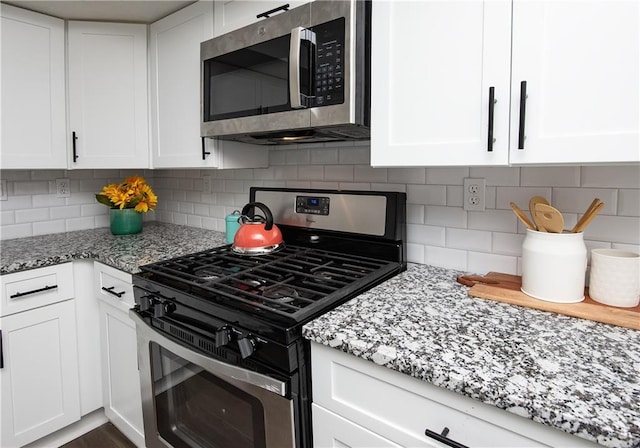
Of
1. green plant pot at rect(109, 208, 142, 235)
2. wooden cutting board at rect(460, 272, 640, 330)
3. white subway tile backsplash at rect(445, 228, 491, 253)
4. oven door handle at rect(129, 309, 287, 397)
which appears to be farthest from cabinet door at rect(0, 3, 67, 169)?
wooden cutting board at rect(460, 272, 640, 330)

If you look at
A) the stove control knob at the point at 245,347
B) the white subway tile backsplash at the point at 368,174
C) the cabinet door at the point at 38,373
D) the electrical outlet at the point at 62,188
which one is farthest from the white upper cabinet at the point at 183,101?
the stove control knob at the point at 245,347

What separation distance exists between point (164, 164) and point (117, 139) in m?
0.31

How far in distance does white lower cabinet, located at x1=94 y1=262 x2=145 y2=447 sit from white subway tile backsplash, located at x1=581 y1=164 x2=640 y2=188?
169 centimetres

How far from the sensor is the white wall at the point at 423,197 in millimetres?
1145

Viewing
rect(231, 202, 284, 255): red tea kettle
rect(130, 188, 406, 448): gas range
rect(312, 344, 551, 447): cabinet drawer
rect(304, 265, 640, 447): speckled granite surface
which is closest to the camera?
rect(304, 265, 640, 447): speckled granite surface

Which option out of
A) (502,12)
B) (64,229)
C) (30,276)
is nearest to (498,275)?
(502,12)

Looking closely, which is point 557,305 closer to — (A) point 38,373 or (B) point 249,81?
(B) point 249,81

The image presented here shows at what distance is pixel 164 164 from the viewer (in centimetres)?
203

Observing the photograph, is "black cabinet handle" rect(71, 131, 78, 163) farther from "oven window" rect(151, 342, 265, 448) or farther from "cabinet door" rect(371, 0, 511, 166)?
"cabinet door" rect(371, 0, 511, 166)

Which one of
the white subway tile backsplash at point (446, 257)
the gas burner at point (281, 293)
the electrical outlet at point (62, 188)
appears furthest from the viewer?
the electrical outlet at point (62, 188)

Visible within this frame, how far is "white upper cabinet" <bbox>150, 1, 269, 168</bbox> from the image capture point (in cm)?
178

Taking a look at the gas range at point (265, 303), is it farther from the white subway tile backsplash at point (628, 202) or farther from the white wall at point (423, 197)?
the white subway tile backsplash at point (628, 202)

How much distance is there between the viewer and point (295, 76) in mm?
1246

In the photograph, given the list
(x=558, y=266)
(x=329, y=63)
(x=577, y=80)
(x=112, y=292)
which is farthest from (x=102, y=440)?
(x=577, y=80)
